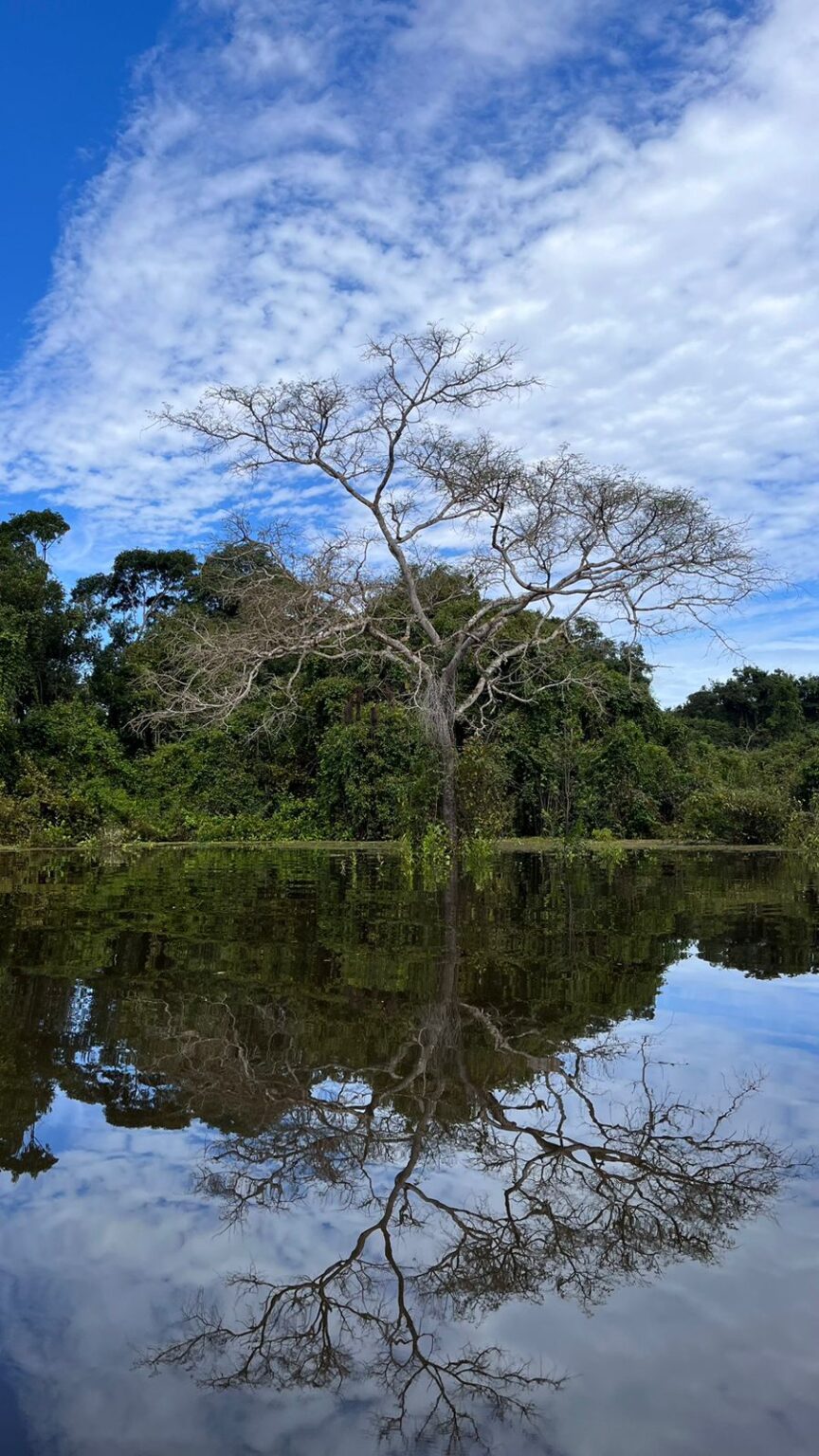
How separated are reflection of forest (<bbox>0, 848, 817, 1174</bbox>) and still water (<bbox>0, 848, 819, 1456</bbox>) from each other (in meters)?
0.03

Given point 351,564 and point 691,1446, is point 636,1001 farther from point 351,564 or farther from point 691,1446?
point 351,564

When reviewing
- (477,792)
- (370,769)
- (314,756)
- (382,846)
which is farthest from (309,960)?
(314,756)

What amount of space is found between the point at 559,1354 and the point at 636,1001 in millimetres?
3369

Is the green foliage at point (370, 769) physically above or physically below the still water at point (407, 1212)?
above

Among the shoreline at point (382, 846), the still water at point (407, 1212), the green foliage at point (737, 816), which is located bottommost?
the still water at point (407, 1212)

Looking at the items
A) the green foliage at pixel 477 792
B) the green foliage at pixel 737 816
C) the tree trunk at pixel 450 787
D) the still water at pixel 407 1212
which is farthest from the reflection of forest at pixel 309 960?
the green foliage at pixel 737 816

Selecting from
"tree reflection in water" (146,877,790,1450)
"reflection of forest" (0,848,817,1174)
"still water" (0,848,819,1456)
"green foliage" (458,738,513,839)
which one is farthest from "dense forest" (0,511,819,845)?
"tree reflection in water" (146,877,790,1450)

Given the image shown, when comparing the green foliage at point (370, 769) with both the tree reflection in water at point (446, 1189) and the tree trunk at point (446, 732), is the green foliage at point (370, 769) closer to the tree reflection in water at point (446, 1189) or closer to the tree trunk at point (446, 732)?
the tree trunk at point (446, 732)

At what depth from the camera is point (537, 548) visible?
1522cm

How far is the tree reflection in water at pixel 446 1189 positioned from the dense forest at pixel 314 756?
13.9 m

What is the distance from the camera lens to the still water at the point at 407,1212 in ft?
6.14

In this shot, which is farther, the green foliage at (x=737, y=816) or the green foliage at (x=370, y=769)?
the green foliage at (x=370, y=769)

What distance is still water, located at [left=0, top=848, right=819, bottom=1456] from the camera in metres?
1.87

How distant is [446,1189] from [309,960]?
3685 millimetres
